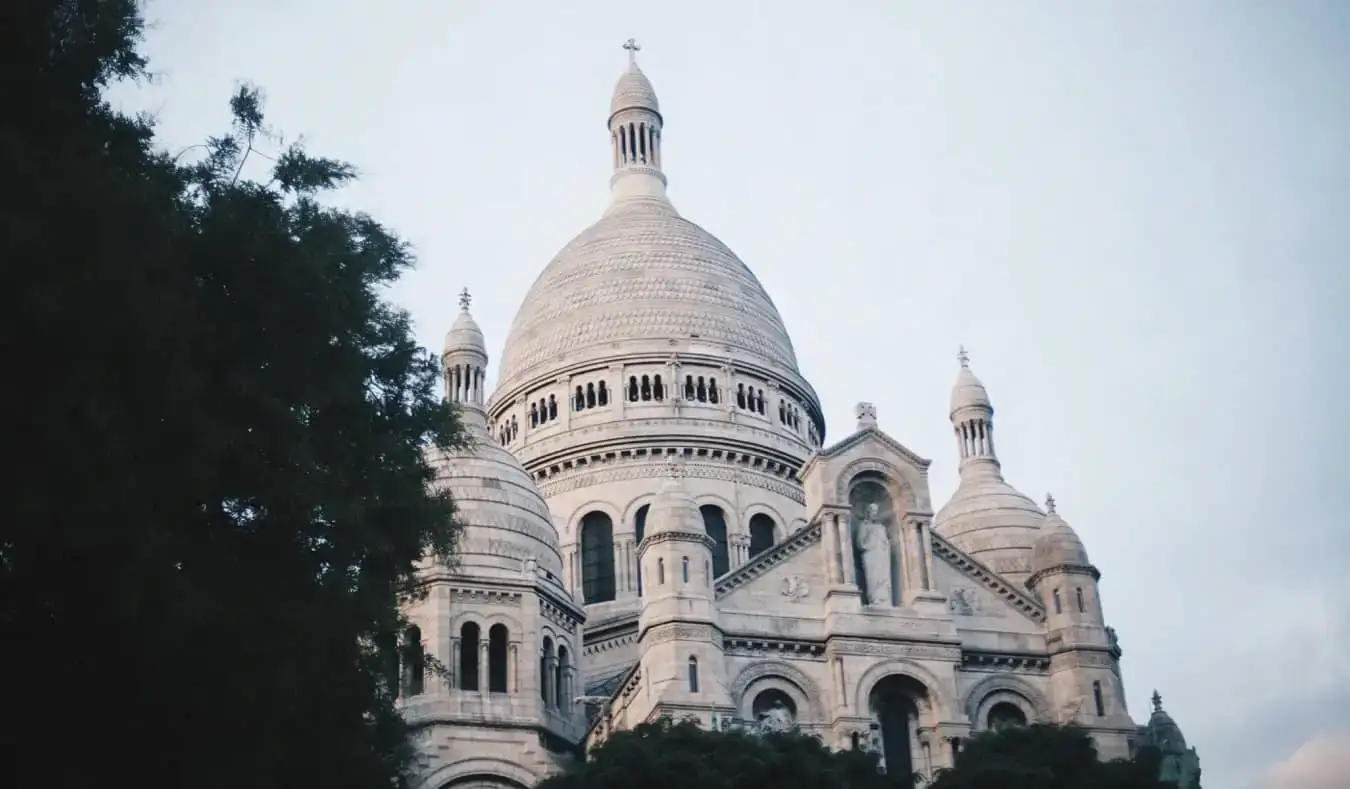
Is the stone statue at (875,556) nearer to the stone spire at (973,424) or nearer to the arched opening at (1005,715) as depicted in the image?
the arched opening at (1005,715)

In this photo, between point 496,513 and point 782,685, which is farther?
point 496,513

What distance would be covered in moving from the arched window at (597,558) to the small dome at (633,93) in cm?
1865

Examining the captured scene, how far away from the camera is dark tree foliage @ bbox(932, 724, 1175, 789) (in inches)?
1123

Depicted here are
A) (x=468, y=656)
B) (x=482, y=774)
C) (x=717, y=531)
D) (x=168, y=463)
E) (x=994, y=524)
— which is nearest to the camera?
(x=168, y=463)

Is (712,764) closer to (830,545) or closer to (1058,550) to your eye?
(830,545)

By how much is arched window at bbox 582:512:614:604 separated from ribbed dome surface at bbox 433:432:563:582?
686 centimetres

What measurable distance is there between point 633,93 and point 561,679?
28490 millimetres

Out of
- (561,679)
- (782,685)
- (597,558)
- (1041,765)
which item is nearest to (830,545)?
(782,685)

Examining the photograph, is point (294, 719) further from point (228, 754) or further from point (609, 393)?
point (609, 393)

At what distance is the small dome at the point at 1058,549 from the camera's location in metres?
37.4

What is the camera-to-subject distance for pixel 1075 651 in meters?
36.2

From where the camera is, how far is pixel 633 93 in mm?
61188

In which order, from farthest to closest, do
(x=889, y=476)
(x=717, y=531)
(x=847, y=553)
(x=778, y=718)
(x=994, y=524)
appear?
1. (x=717, y=531)
2. (x=994, y=524)
3. (x=889, y=476)
4. (x=847, y=553)
5. (x=778, y=718)

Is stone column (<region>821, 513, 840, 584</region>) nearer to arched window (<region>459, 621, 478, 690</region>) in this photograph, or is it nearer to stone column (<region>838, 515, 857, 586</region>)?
stone column (<region>838, 515, 857, 586</region>)
